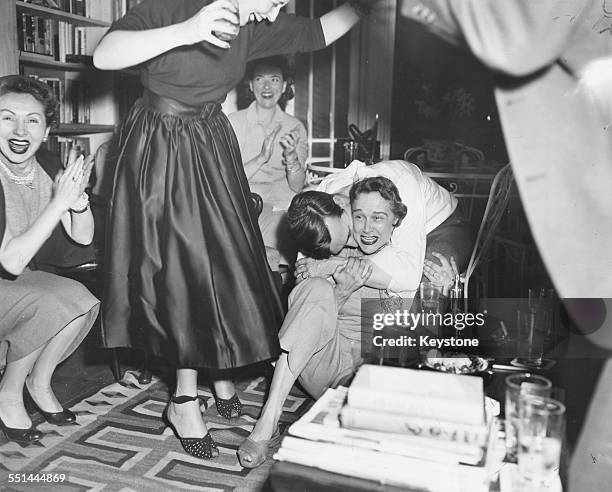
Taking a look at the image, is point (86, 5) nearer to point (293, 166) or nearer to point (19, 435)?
point (293, 166)

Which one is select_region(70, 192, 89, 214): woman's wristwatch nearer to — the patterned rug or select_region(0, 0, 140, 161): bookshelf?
select_region(0, 0, 140, 161): bookshelf

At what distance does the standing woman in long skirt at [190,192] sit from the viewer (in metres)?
1.49

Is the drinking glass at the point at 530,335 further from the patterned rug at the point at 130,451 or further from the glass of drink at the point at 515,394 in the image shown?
the patterned rug at the point at 130,451

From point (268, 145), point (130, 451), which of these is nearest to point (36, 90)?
point (268, 145)

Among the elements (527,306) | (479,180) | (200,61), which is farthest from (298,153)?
(527,306)

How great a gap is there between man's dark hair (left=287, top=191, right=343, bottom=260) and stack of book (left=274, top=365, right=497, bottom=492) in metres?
0.63

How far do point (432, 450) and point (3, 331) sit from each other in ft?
3.89

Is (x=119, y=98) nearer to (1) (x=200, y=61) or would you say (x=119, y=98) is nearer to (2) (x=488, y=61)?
(1) (x=200, y=61)

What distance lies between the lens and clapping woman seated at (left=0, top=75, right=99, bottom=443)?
60.8 inches

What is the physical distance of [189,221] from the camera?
1.59 metres

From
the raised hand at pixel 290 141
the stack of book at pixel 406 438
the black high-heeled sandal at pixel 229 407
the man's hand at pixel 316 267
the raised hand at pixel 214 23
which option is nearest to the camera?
the stack of book at pixel 406 438

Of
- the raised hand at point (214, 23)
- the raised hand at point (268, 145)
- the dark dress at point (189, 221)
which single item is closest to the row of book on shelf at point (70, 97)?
the dark dress at point (189, 221)

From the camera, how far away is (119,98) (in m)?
1.57

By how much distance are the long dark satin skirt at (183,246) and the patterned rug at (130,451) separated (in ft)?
0.99
